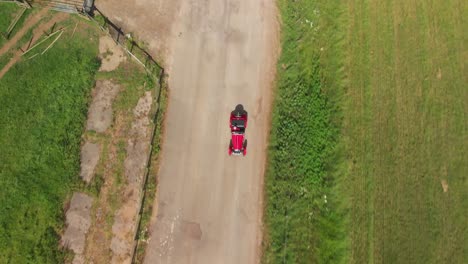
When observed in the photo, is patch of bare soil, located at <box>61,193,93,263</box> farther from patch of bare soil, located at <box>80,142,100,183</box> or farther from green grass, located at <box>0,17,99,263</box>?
patch of bare soil, located at <box>80,142,100,183</box>

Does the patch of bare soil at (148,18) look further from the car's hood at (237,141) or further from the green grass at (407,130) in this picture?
the green grass at (407,130)

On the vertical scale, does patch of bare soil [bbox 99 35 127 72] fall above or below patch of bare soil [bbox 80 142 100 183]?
above

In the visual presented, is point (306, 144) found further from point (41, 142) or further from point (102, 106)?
point (41, 142)

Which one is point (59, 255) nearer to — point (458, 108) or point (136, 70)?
point (136, 70)

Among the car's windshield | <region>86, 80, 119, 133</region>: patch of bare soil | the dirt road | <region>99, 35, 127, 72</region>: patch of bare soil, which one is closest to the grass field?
the dirt road

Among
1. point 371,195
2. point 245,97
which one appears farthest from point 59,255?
point 371,195

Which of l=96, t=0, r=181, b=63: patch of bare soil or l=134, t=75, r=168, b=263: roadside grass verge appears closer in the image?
l=134, t=75, r=168, b=263: roadside grass verge
